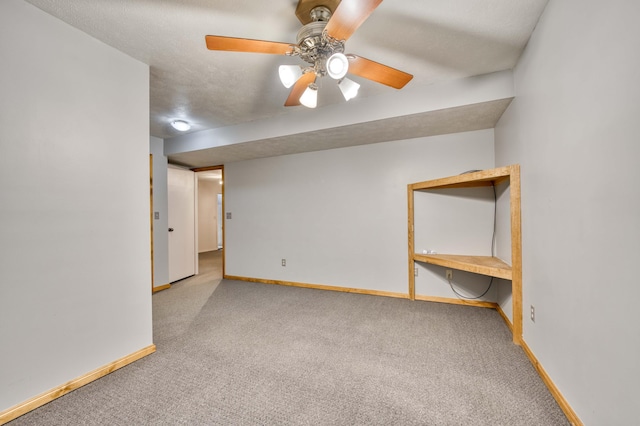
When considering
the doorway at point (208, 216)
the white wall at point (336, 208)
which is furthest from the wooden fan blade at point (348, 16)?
the doorway at point (208, 216)

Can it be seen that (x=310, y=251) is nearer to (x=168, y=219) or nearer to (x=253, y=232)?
(x=253, y=232)

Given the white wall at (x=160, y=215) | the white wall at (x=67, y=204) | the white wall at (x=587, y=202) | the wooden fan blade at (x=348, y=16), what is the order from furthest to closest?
the white wall at (x=160, y=215)
the white wall at (x=67, y=204)
the wooden fan blade at (x=348, y=16)
the white wall at (x=587, y=202)

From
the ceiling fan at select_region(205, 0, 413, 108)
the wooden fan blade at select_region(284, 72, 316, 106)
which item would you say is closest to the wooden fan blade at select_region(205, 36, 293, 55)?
the ceiling fan at select_region(205, 0, 413, 108)

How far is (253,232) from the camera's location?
445 cm

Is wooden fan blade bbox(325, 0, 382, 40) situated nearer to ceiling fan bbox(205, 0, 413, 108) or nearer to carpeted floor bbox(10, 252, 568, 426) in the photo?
ceiling fan bbox(205, 0, 413, 108)

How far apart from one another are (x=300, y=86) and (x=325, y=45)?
41cm

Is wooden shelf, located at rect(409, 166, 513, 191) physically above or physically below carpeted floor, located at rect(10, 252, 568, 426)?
above

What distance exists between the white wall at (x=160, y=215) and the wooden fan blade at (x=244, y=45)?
10.3 ft

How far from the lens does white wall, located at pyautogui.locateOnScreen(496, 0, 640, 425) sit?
0.96 metres

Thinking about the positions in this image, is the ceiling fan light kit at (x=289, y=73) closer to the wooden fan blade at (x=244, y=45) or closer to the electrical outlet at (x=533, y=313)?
the wooden fan blade at (x=244, y=45)

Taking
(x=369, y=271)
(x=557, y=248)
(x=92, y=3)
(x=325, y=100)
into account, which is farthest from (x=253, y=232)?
(x=557, y=248)

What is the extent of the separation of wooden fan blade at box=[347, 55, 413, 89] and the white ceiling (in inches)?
12.3

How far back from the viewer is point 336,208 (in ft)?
12.6

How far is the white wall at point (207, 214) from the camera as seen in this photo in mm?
8094
